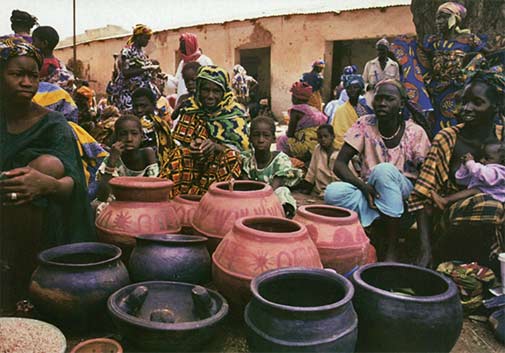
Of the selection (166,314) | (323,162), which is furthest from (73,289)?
(323,162)

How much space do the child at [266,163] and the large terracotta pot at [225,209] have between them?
107cm

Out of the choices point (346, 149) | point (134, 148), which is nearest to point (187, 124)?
point (134, 148)

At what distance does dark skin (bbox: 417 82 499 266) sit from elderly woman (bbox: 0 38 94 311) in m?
2.30

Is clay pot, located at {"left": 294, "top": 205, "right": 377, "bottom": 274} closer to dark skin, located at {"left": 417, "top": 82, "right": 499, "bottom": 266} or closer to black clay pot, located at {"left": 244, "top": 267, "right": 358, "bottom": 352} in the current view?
black clay pot, located at {"left": 244, "top": 267, "right": 358, "bottom": 352}

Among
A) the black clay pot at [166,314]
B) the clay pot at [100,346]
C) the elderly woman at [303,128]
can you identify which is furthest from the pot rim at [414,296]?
the elderly woman at [303,128]

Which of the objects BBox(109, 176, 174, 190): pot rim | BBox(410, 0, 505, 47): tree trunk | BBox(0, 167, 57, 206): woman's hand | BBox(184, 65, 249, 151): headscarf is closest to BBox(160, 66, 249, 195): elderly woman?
BBox(184, 65, 249, 151): headscarf

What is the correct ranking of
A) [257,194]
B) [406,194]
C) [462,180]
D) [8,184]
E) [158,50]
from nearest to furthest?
1. [8,184]
2. [257,194]
3. [462,180]
4. [406,194]
5. [158,50]

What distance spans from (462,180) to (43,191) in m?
2.69

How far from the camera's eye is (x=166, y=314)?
2.17 m

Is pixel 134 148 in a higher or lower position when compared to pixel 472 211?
higher

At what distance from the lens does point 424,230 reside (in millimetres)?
3324

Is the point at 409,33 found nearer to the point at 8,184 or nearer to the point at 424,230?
the point at 424,230

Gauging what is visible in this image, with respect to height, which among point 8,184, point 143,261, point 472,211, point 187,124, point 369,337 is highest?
point 187,124

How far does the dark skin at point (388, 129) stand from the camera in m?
3.50
